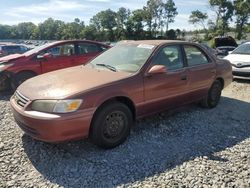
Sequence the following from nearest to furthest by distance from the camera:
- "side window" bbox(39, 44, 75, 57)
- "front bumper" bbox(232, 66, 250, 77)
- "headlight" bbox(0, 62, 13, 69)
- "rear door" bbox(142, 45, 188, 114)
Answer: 1. "rear door" bbox(142, 45, 188, 114)
2. "headlight" bbox(0, 62, 13, 69)
3. "side window" bbox(39, 44, 75, 57)
4. "front bumper" bbox(232, 66, 250, 77)

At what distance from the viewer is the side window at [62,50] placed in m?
7.87

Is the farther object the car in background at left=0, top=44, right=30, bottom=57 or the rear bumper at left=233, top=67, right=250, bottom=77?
the car in background at left=0, top=44, right=30, bottom=57

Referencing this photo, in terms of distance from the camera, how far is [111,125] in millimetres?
3969

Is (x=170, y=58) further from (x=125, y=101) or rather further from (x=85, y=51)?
(x=85, y=51)

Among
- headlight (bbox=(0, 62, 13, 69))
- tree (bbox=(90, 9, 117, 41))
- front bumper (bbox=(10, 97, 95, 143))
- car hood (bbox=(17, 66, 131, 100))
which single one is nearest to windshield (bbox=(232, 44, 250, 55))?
car hood (bbox=(17, 66, 131, 100))

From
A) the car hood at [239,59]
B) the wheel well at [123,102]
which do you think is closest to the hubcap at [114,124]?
the wheel well at [123,102]

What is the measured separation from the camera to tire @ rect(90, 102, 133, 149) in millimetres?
3795

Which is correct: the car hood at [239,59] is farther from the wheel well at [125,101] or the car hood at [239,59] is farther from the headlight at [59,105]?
the headlight at [59,105]

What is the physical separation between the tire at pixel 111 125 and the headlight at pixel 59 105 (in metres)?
0.36

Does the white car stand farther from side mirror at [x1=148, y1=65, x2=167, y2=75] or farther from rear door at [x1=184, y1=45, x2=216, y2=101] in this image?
side mirror at [x1=148, y1=65, x2=167, y2=75]

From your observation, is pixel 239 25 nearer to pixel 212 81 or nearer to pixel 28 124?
pixel 212 81

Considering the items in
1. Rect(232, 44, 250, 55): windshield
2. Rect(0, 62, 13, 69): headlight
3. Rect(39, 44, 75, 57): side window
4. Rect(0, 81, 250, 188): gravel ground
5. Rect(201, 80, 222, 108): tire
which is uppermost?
Rect(39, 44, 75, 57): side window

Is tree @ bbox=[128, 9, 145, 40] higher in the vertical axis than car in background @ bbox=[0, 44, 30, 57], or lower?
higher

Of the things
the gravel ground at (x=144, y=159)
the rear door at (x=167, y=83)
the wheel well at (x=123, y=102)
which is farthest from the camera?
the rear door at (x=167, y=83)
